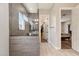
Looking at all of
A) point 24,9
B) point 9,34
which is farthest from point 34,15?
point 9,34

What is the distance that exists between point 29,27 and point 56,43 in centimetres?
223

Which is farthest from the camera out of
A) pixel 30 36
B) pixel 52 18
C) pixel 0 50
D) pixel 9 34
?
pixel 52 18

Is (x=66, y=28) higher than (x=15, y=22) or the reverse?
the reverse

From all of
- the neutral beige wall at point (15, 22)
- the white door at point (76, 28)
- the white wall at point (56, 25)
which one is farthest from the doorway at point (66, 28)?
the neutral beige wall at point (15, 22)

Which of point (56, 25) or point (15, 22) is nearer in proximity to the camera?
point (15, 22)

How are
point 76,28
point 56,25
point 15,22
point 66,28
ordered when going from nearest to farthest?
point 15,22
point 76,28
point 56,25
point 66,28

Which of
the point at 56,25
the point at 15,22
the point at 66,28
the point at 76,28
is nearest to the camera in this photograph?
the point at 15,22

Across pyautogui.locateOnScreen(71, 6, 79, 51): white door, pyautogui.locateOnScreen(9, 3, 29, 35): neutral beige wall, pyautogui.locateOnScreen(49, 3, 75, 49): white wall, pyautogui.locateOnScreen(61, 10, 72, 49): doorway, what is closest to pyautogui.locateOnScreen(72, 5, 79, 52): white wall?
pyautogui.locateOnScreen(71, 6, 79, 51): white door

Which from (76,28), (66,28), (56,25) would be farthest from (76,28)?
(66,28)

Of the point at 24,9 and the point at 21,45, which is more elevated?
the point at 24,9

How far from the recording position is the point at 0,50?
2.41m

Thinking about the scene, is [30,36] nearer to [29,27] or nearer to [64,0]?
[29,27]

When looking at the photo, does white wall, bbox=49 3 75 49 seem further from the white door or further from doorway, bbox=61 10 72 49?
doorway, bbox=61 10 72 49

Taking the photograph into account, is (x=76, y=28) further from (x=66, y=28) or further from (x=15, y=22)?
(x=66, y=28)
